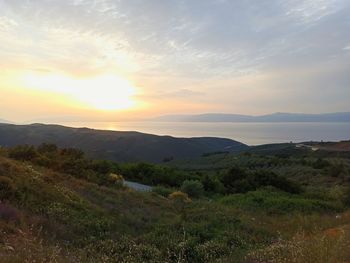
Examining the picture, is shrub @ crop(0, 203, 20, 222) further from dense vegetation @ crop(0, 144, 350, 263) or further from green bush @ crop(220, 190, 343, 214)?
green bush @ crop(220, 190, 343, 214)

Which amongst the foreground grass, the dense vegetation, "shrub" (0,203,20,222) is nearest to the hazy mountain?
the dense vegetation

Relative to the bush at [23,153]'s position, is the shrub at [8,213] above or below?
below

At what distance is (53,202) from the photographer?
10.3 meters

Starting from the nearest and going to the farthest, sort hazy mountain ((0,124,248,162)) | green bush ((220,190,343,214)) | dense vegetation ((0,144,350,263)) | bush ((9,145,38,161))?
dense vegetation ((0,144,350,263)) → green bush ((220,190,343,214)) → bush ((9,145,38,161)) → hazy mountain ((0,124,248,162))

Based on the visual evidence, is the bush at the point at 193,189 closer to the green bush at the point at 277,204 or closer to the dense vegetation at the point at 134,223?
the dense vegetation at the point at 134,223

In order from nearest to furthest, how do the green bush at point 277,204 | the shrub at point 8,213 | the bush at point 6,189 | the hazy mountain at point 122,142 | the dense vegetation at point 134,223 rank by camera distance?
the dense vegetation at point 134,223, the shrub at point 8,213, the bush at point 6,189, the green bush at point 277,204, the hazy mountain at point 122,142

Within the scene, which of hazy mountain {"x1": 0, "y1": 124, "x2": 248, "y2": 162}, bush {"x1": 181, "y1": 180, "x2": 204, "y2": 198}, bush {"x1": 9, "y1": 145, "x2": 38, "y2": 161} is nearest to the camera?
bush {"x1": 9, "y1": 145, "x2": 38, "y2": 161}

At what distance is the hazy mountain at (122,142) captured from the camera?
84750 mm

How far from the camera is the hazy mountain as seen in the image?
8475cm

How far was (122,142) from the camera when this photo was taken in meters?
93.3

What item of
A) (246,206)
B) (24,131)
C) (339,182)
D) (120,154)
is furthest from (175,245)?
(24,131)

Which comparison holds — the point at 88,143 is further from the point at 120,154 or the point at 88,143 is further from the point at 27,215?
the point at 27,215

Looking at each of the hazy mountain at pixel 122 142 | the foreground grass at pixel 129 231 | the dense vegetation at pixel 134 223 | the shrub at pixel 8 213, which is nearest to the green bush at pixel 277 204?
the dense vegetation at pixel 134 223

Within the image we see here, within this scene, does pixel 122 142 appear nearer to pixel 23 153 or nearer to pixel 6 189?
pixel 23 153
